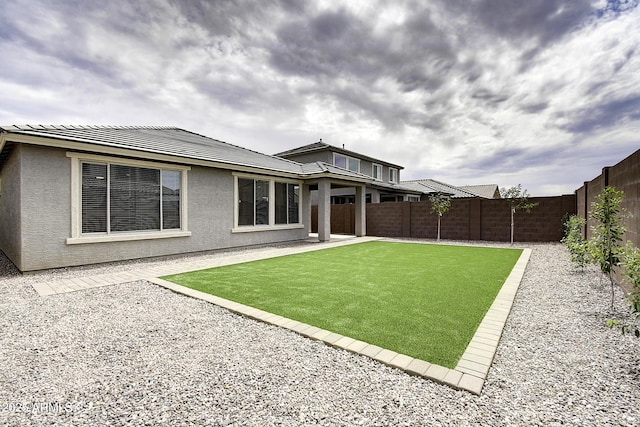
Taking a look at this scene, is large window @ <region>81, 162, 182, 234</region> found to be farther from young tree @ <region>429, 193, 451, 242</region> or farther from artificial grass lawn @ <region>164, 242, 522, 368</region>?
young tree @ <region>429, 193, 451, 242</region>

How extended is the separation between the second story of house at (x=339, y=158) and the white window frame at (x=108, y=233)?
44.8 feet

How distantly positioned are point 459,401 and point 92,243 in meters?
9.53

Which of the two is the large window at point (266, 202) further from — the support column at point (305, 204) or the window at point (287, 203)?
the support column at point (305, 204)

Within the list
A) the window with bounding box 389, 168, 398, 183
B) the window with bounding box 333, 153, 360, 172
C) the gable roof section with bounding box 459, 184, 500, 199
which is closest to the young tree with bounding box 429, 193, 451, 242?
the window with bounding box 333, 153, 360, 172

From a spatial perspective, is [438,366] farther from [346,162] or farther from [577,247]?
[346,162]

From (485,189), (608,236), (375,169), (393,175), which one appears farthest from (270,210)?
(485,189)

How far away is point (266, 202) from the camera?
1312 centimetres

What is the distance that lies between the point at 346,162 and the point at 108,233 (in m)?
18.2

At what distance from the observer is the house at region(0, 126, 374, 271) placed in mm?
7207

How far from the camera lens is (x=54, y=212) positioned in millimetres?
7410

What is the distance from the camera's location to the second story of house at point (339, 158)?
22.4 m

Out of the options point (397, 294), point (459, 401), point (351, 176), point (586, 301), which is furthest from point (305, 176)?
point (459, 401)

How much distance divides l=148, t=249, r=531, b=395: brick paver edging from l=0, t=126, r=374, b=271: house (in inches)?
206

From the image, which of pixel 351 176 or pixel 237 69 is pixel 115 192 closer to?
pixel 237 69
